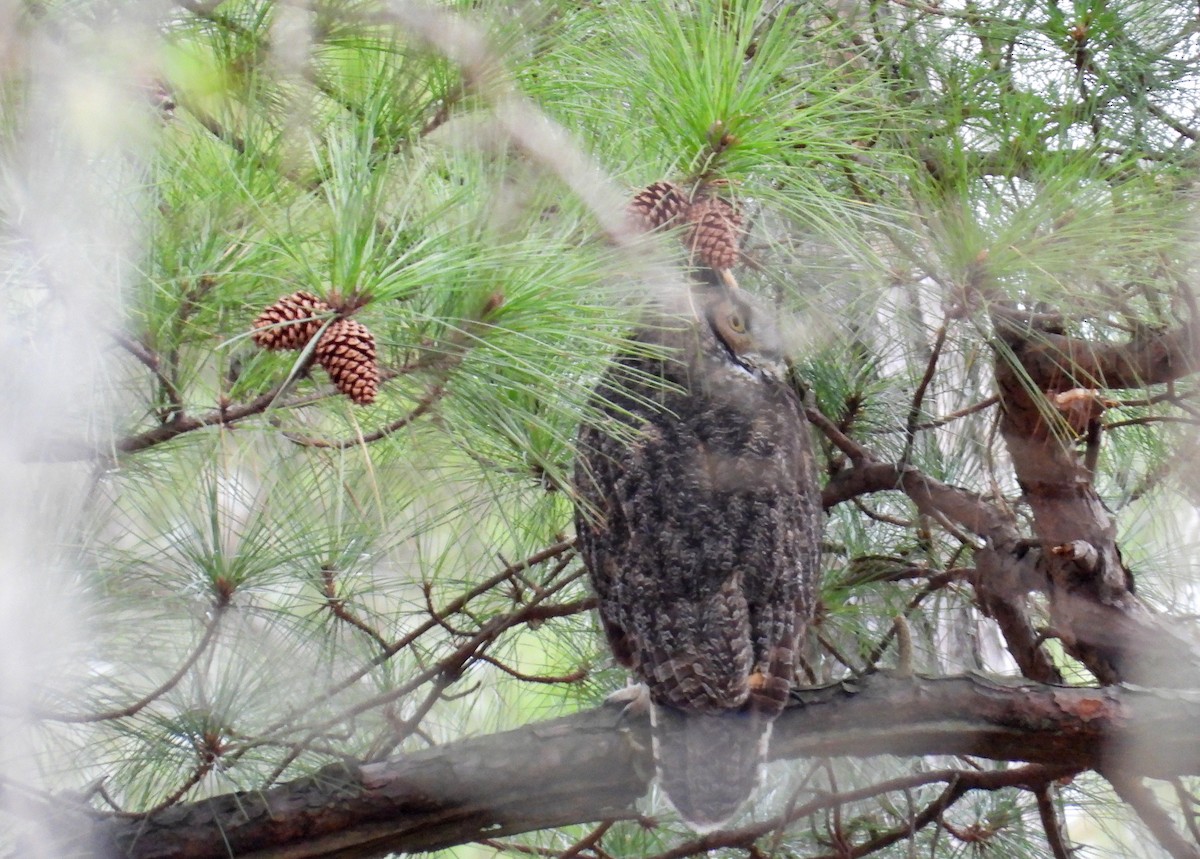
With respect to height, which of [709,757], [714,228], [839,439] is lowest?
[709,757]

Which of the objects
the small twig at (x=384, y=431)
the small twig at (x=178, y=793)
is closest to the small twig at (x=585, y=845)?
the small twig at (x=178, y=793)

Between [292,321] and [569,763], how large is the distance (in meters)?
0.68

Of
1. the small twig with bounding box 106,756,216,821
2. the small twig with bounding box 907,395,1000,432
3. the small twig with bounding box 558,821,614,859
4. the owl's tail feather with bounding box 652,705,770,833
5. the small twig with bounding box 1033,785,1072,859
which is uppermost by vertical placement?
the small twig with bounding box 907,395,1000,432

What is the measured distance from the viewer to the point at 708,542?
1337 millimetres

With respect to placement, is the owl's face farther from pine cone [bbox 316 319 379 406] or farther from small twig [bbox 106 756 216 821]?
small twig [bbox 106 756 216 821]

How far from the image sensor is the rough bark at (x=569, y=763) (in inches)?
49.1

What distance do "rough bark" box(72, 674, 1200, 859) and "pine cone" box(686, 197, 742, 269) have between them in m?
0.53

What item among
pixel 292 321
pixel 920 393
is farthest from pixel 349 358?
pixel 920 393

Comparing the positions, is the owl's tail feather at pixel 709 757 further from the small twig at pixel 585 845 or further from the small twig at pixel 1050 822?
the small twig at pixel 1050 822

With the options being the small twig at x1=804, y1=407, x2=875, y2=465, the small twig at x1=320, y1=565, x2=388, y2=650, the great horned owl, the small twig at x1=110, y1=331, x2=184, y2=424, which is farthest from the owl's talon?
the small twig at x1=110, y1=331, x2=184, y2=424

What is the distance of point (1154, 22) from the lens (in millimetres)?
1400

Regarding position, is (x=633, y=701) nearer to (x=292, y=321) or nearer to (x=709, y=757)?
(x=709, y=757)

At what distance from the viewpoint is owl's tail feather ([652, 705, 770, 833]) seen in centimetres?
129

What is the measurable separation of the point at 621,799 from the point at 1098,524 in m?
0.71
